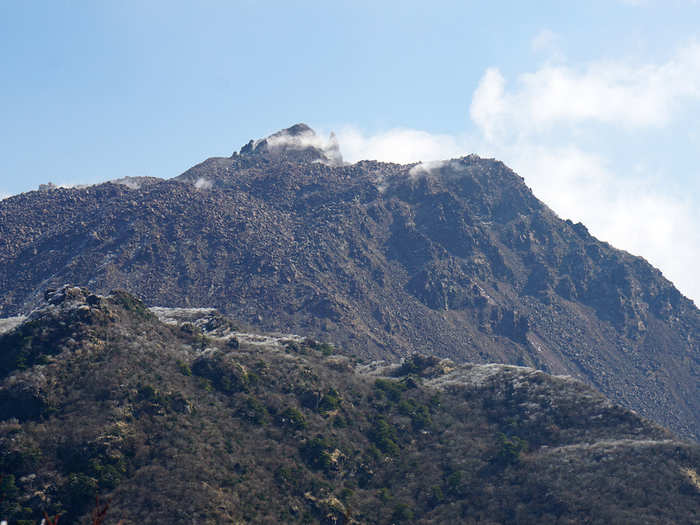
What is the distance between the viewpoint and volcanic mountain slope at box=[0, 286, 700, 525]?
227ft

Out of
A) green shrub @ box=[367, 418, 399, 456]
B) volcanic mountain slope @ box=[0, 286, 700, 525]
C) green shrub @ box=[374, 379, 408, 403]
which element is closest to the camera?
volcanic mountain slope @ box=[0, 286, 700, 525]

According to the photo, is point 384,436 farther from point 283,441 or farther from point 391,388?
point 283,441

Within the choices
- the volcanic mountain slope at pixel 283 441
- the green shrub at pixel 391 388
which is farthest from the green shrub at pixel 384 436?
the green shrub at pixel 391 388

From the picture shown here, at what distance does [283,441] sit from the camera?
8894 centimetres

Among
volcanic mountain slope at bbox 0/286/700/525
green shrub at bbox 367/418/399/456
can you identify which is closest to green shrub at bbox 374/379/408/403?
volcanic mountain slope at bbox 0/286/700/525

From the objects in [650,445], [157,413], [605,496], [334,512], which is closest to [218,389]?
[157,413]

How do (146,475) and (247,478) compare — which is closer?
(146,475)

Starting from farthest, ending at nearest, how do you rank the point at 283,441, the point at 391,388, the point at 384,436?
the point at 391,388, the point at 384,436, the point at 283,441

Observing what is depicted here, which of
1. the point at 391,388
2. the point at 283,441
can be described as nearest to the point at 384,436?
the point at 391,388

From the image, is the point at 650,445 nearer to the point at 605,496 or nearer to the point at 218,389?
the point at 605,496

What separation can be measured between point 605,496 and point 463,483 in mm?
19488

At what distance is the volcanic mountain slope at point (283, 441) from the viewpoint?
227 feet

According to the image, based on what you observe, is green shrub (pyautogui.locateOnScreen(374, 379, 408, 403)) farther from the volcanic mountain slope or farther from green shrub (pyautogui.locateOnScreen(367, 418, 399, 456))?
green shrub (pyautogui.locateOnScreen(367, 418, 399, 456))

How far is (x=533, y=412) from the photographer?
329 feet
